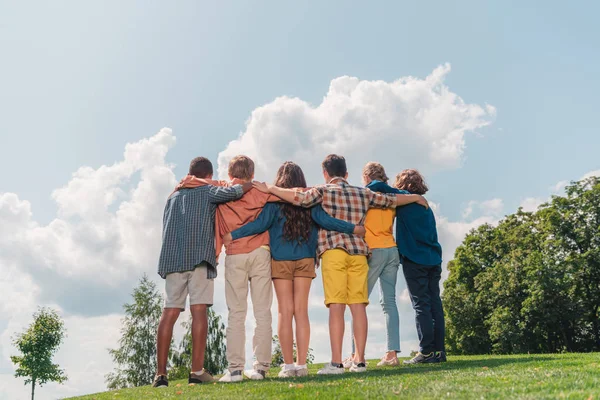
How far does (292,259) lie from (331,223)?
A: 81 cm

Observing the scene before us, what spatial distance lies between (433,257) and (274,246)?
10.4 ft

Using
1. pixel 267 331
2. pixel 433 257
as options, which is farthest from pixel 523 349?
pixel 267 331

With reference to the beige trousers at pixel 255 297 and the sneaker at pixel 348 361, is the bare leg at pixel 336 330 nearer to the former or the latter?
the beige trousers at pixel 255 297

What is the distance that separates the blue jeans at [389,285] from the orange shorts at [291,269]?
58.4 inches

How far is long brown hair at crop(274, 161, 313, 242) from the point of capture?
26.2 ft

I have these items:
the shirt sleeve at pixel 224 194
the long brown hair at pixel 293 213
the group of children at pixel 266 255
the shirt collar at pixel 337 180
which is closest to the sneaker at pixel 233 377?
the group of children at pixel 266 255

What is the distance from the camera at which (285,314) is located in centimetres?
779

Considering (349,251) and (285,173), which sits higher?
(285,173)

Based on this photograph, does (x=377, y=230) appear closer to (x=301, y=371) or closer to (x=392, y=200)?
(x=392, y=200)

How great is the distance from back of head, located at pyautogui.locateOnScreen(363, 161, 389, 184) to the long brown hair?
5.05ft

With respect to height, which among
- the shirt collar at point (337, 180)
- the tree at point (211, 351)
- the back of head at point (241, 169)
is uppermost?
the back of head at point (241, 169)

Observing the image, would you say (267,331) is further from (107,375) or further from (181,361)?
(107,375)

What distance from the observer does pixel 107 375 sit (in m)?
52.2

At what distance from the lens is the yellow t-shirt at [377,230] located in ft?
29.4
